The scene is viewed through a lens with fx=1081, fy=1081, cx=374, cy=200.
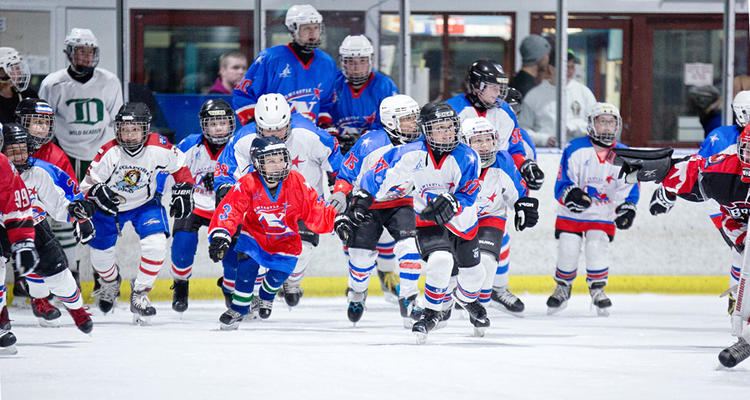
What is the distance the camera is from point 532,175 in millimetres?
5699

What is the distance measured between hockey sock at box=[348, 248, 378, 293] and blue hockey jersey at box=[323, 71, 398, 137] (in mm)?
950

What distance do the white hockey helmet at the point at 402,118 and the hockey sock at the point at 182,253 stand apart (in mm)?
1258

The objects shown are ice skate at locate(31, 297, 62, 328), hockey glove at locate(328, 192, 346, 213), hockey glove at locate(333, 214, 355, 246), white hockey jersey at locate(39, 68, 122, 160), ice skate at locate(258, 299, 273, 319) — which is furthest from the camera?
white hockey jersey at locate(39, 68, 122, 160)

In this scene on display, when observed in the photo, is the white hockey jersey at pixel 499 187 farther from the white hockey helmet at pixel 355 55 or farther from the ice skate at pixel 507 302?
the white hockey helmet at pixel 355 55

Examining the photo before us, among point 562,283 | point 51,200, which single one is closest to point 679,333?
point 562,283

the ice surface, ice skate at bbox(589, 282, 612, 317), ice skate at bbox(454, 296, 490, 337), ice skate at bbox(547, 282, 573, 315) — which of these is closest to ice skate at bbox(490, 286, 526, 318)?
the ice surface

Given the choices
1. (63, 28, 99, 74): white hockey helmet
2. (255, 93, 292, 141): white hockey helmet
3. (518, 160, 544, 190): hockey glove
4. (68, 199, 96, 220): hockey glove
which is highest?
(63, 28, 99, 74): white hockey helmet

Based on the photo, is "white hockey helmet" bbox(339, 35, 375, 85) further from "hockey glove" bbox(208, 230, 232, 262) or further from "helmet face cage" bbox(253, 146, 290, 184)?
"hockey glove" bbox(208, 230, 232, 262)

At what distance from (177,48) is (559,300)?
2.87 m

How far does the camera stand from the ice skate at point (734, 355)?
12.6ft

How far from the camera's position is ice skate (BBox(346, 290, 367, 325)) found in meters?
5.41

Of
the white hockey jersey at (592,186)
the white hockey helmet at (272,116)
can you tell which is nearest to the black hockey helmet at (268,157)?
the white hockey helmet at (272,116)

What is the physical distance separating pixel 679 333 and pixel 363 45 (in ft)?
7.57

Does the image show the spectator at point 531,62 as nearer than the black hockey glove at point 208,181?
No
